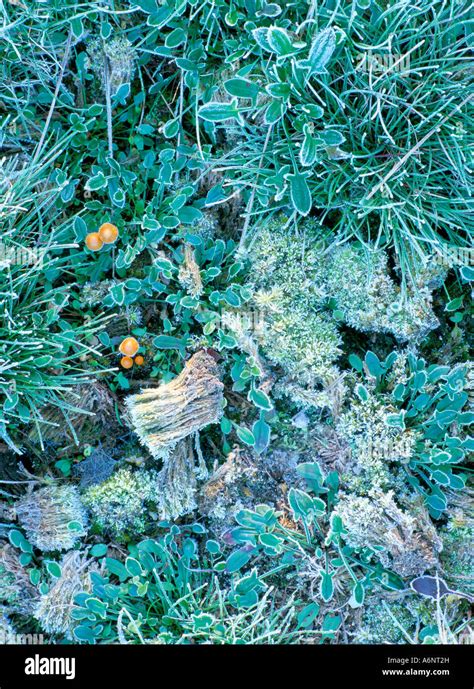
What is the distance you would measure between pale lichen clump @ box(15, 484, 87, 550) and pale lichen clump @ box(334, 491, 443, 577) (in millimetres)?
1051

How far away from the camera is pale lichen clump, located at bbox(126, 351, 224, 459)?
245 centimetres

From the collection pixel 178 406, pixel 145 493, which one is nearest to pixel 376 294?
pixel 178 406

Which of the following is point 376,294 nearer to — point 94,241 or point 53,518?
point 94,241

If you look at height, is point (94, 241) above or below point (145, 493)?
above

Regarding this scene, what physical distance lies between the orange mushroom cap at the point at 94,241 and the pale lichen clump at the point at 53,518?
39.2 inches

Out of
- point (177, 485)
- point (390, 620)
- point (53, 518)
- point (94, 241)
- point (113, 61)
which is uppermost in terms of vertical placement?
point (113, 61)

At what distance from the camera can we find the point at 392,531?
7.91 feet

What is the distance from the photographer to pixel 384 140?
2428mm

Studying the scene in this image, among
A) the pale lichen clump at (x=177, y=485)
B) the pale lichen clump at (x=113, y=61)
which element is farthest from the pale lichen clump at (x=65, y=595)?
the pale lichen clump at (x=113, y=61)

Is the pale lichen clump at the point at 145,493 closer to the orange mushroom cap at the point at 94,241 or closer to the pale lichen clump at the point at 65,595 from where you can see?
the pale lichen clump at the point at 65,595

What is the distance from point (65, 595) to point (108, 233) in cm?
144

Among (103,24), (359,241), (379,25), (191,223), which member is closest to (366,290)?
(359,241)

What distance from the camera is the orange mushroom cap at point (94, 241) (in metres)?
2.46
